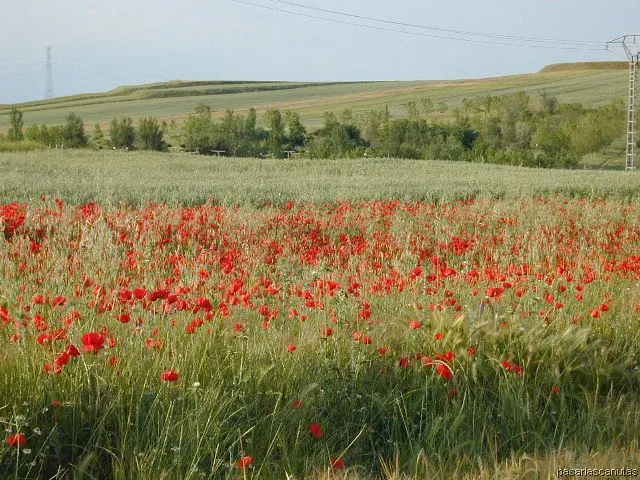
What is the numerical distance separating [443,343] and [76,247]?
4.69 metres

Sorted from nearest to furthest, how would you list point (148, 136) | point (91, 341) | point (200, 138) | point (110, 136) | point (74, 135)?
point (91, 341), point (148, 136), point (74, 135), point (200, 138), point (110, 136)

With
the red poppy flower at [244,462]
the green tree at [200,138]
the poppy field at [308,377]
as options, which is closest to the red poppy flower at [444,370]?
→ the poppy field at [308,377]

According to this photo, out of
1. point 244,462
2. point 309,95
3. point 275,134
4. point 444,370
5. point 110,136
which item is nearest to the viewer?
point 244,462

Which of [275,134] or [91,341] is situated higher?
[275,134]

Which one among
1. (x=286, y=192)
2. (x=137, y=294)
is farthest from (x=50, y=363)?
(x=286, y=192)

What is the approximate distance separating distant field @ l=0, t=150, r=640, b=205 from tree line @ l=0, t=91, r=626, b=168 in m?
9.22

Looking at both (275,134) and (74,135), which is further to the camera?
(275,134)

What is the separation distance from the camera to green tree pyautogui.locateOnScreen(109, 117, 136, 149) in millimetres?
39844

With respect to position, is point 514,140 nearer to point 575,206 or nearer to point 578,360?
point 575,206

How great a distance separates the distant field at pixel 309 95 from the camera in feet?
215

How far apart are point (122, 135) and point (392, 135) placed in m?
14.4

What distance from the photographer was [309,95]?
78000mm

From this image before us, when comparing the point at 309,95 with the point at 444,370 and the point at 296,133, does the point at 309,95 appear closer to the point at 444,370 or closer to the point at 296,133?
the point at 296,133

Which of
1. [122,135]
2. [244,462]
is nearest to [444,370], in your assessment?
[244,462]
